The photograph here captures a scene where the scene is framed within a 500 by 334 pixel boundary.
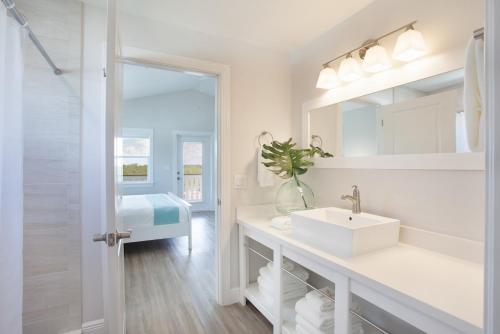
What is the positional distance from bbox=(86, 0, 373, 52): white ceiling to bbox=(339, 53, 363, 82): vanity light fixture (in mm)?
346

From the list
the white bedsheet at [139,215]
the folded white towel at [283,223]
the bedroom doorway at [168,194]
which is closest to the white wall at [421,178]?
the folded white towel at [283,223]

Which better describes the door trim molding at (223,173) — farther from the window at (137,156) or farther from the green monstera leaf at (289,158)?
the window at (137,156)

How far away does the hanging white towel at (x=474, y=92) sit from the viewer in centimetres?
95

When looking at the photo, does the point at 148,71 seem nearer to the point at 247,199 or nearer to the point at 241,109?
the point at 241,109

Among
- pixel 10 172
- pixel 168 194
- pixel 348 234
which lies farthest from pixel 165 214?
pixel 348 234

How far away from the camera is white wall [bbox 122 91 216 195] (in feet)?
19.7

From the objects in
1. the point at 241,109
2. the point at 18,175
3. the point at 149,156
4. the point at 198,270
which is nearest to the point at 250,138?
the point at 241,109

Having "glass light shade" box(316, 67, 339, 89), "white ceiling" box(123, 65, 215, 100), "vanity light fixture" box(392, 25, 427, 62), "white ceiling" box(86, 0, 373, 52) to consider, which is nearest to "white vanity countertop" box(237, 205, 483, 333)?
"vanity light fixture" box(392, 25, 427, 62)

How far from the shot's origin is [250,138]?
2.20m

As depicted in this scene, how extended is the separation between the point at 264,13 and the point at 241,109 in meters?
0.73

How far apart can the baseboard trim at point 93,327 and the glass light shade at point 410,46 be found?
252 centimetres

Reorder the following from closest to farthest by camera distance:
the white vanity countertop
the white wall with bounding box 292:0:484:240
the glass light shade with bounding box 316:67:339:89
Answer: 1. the white vanity countertop
2. the white wall with bounding box 292:0:484:240
3. the glass light shade with bounding box 316:67:339:89

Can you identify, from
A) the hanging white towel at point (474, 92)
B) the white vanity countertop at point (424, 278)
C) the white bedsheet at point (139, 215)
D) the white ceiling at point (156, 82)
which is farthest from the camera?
the white ceiling at point (156, 82)

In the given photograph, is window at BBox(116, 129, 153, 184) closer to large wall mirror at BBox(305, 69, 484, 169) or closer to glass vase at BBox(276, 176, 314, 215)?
glass vase at BBox(276, 176, 314, 215)
